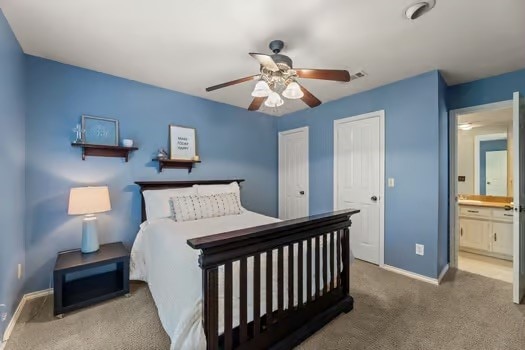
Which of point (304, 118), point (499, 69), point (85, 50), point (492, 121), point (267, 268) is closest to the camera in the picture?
point (267, 268)

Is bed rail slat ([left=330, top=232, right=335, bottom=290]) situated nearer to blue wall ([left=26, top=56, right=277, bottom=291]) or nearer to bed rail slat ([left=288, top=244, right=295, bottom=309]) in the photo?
bed rail slat ([left=288, top=244, right=295, bottom=309])

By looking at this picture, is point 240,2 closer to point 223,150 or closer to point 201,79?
point 201,79

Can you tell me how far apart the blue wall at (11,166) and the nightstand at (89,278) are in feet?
1.02

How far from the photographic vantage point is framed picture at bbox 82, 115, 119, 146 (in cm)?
271

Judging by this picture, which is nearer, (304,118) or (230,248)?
(230,248)

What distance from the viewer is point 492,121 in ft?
12.4

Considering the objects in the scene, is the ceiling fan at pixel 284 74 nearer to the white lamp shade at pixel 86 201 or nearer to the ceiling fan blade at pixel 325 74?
the ceiling fan blade at pixel 325 74

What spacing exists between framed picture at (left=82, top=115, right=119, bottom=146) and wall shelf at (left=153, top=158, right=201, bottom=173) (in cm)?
55

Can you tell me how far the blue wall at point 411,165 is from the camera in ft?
9.11

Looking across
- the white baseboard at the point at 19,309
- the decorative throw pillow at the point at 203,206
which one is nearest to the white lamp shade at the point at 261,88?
the decorative throw pillow at the point at 203,206

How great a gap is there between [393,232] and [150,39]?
11.3 feet

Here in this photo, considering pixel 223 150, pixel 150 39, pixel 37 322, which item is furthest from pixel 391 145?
pixel 37 322

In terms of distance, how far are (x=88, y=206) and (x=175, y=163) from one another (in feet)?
4.00

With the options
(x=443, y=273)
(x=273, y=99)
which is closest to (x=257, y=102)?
(x=273, y=99)
